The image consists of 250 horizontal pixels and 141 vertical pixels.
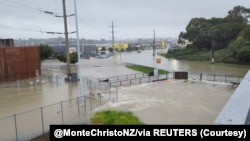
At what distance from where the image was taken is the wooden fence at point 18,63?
41.4 metres

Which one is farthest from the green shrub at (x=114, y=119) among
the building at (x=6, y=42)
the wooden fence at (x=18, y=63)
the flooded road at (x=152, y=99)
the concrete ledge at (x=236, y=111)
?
the building at (x=6, y=42)

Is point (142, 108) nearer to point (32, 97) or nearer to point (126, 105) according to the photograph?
point (126, 105)

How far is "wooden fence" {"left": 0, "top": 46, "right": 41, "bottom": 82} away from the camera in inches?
1629

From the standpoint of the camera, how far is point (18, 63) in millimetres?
44156

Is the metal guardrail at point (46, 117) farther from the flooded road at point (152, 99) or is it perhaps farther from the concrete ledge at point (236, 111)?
the concrete ledge at point (236, 111)

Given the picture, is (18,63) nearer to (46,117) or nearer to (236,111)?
(46,117)

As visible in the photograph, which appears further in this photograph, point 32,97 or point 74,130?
point 32,97

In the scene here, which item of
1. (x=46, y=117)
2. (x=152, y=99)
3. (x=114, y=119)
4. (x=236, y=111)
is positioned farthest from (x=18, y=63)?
(x=236, y=111)

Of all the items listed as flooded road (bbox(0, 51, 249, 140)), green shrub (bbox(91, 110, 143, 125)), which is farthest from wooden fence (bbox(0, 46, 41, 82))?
green shrub (bbox(91, 110, 143, 125))

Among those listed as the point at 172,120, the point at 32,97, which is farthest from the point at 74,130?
the point at 32,97

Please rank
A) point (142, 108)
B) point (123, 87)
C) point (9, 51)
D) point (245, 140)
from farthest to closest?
point (9, 51), point (123, 87), point (142, 108), point (245, 140)

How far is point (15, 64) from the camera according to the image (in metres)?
43.4

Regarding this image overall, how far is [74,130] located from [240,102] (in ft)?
22.0

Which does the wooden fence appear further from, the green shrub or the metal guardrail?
the green shrub
